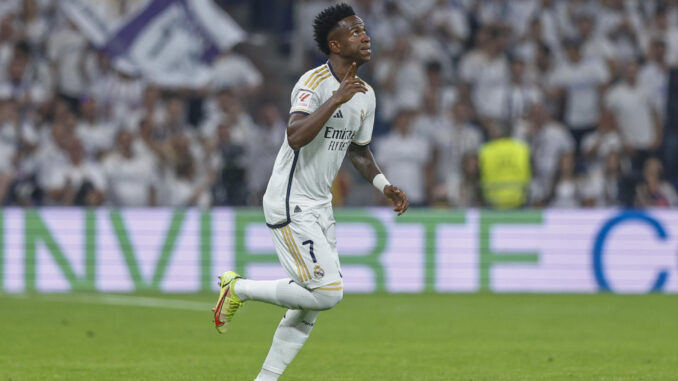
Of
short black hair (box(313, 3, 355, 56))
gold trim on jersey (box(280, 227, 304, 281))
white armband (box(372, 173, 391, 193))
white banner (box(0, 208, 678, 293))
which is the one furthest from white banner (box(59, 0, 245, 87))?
gold trim on jersey (box(280, 227, 304, 281))

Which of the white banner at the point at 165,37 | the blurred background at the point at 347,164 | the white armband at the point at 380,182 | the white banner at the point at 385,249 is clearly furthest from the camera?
the white banner at the point at 165,37

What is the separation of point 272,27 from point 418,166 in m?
4.46

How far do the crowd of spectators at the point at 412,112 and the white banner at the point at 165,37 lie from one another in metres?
0.54

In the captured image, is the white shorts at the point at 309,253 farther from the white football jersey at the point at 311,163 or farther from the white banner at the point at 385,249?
the white banner at the point at 385,249

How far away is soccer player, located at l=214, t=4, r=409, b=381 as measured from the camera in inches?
251

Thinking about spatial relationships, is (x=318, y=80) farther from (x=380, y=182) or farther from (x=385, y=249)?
(x=385, y=249)

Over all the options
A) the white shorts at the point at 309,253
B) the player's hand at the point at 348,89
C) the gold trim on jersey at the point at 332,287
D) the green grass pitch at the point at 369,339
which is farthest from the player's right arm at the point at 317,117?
the green grass pitch at the point at 369,339

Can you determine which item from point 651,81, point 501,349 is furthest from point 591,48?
point 501,349

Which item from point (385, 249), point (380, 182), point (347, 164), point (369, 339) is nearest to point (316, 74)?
point (380, 182)

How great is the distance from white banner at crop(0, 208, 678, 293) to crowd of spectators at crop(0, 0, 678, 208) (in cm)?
53

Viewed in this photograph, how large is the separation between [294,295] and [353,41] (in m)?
1.50

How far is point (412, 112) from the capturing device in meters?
16.3

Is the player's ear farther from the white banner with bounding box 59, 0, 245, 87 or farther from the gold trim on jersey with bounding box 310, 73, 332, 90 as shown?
the white banner with bounding box 59, 0, 245, 87

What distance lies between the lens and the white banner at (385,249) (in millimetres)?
15164
